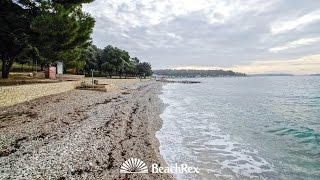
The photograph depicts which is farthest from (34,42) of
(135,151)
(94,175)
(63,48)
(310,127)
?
(310,127)

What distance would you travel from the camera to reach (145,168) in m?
8.60

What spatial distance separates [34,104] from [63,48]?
5.78 meters

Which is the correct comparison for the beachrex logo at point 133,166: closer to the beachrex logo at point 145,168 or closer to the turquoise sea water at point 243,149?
the beachrex logo at point 145,168

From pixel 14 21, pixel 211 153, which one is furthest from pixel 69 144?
pixel 14 21

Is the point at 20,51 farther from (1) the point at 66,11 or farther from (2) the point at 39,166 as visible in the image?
(2) the point at 39,166

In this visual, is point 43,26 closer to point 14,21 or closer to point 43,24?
point 43,24

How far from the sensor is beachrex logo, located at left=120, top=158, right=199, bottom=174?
8297 mm

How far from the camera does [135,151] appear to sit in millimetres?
10289

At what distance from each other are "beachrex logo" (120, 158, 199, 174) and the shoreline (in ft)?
0.68

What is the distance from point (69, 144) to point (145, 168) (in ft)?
10.4

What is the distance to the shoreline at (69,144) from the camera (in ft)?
24.6

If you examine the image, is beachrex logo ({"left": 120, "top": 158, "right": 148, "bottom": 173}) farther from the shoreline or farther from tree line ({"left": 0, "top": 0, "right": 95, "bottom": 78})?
tree line ({"left": 0, "top": 0, "right": 95, "bottom": 78})

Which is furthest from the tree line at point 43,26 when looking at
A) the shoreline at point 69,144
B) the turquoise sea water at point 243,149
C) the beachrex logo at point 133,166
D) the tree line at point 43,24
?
the beachrex logo at point 133,166

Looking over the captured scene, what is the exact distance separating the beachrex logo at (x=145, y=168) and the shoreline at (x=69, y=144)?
208 mm
